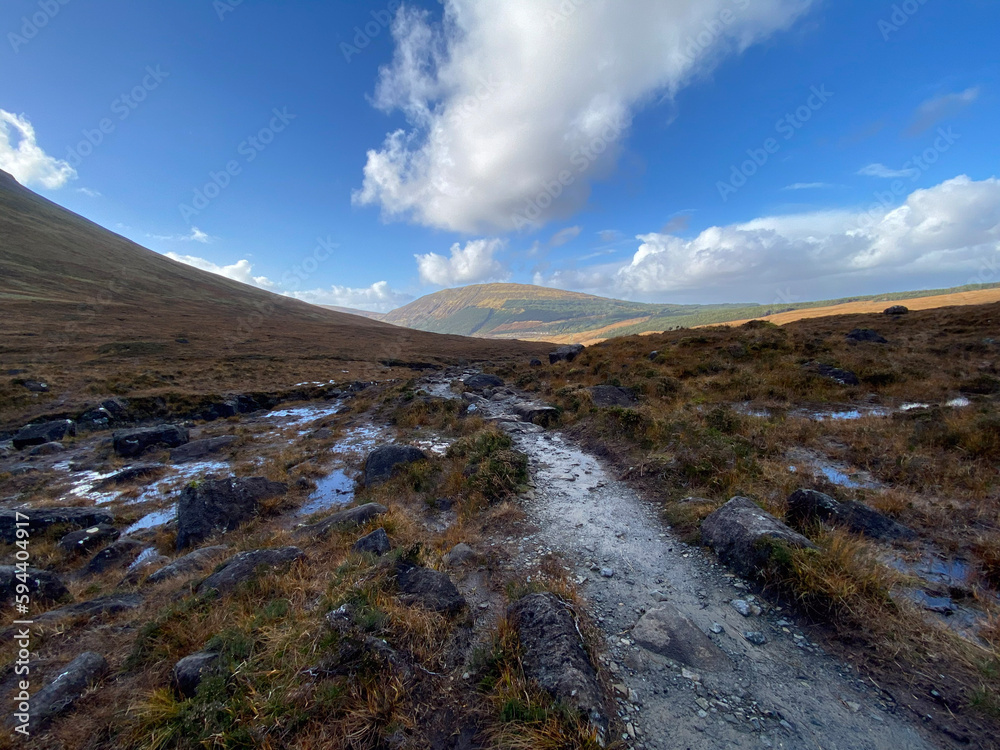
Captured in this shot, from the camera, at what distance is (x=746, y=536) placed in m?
5.70

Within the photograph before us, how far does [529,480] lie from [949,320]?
1460 inches

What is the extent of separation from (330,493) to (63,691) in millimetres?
8160

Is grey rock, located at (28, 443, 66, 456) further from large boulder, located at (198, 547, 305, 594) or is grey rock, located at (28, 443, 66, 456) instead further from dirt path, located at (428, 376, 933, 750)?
dirt path, located at (428, 376, 933, 750)

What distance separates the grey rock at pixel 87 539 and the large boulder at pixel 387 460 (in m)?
7.00

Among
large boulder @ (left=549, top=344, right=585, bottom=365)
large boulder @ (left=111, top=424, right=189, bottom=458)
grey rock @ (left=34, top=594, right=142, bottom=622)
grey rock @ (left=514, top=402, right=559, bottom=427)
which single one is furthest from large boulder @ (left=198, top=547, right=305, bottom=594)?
large boulder @ (left=549, top=344, right=585, bottom=365)

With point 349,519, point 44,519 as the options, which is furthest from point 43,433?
point 349,519

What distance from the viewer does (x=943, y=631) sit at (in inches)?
163

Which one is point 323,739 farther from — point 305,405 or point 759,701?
point 305,405

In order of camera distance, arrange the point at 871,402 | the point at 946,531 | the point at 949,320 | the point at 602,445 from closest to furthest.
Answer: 1. the point at 946,531
2. the point at 602,445
3. the point at 871,402
4. the point at 949,320

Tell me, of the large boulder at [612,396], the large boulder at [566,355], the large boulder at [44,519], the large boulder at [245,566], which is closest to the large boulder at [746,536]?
the large boulder at [245,566]

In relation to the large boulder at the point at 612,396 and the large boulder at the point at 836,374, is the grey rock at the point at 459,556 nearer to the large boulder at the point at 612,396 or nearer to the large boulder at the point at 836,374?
the large boulder at the point at 612,396

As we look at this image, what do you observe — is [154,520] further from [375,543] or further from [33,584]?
[375,543]

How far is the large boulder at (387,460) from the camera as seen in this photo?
484 inches

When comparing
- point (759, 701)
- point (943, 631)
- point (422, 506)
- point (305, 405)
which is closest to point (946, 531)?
point (943, 631)
